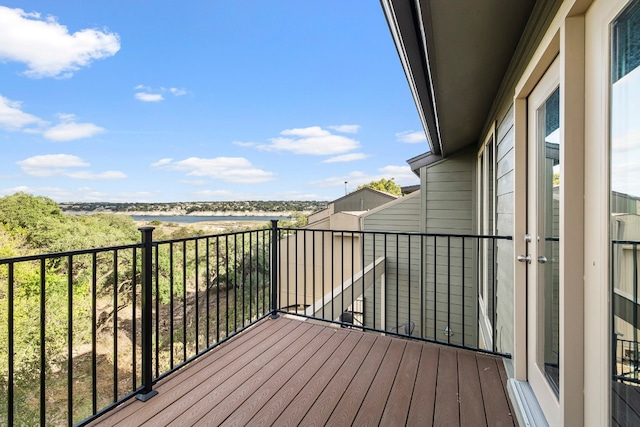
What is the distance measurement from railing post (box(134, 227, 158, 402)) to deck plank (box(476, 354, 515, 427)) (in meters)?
1.91

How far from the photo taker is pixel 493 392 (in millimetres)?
1885

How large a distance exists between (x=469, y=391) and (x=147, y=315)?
201 centimetres

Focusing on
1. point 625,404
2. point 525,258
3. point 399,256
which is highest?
point 525,258

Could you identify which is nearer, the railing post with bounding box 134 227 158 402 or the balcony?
the balcony

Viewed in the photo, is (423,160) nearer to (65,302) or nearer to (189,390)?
(189,390)

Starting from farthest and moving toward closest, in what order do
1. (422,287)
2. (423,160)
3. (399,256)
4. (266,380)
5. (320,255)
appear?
(320,255), (399,256), (423,160), (422,287), (266,380)

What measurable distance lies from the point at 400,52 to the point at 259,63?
1724cm

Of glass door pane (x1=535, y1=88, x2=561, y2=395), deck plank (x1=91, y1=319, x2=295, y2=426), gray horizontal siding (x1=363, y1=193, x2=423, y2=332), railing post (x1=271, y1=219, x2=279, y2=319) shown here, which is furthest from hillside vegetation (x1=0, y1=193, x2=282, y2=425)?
glass door pane (x1=535, y1=88, x2=561, y2=395)

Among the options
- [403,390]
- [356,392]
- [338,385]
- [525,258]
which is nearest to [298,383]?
[338,385]

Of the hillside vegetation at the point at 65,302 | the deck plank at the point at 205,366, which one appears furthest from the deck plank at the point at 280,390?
the hillside vegetation at the point at 65,302

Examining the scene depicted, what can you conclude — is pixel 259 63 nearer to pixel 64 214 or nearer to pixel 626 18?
pixel 64 214

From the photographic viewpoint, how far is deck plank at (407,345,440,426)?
5.42 ft

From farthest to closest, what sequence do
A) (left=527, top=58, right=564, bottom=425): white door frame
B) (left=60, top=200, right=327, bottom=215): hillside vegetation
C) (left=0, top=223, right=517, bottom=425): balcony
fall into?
(left=60, top=200, right=327, bottom=215): hillside vegetation, (left=0, top=223, right=517, bottom=425): balcony, (left=527, top=58, right=564, bottom=425): white door frame

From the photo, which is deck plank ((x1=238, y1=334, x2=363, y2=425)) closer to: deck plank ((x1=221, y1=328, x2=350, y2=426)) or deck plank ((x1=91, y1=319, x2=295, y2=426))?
deck plank ((x1=221, y1=328, x2=350, y2=426))
